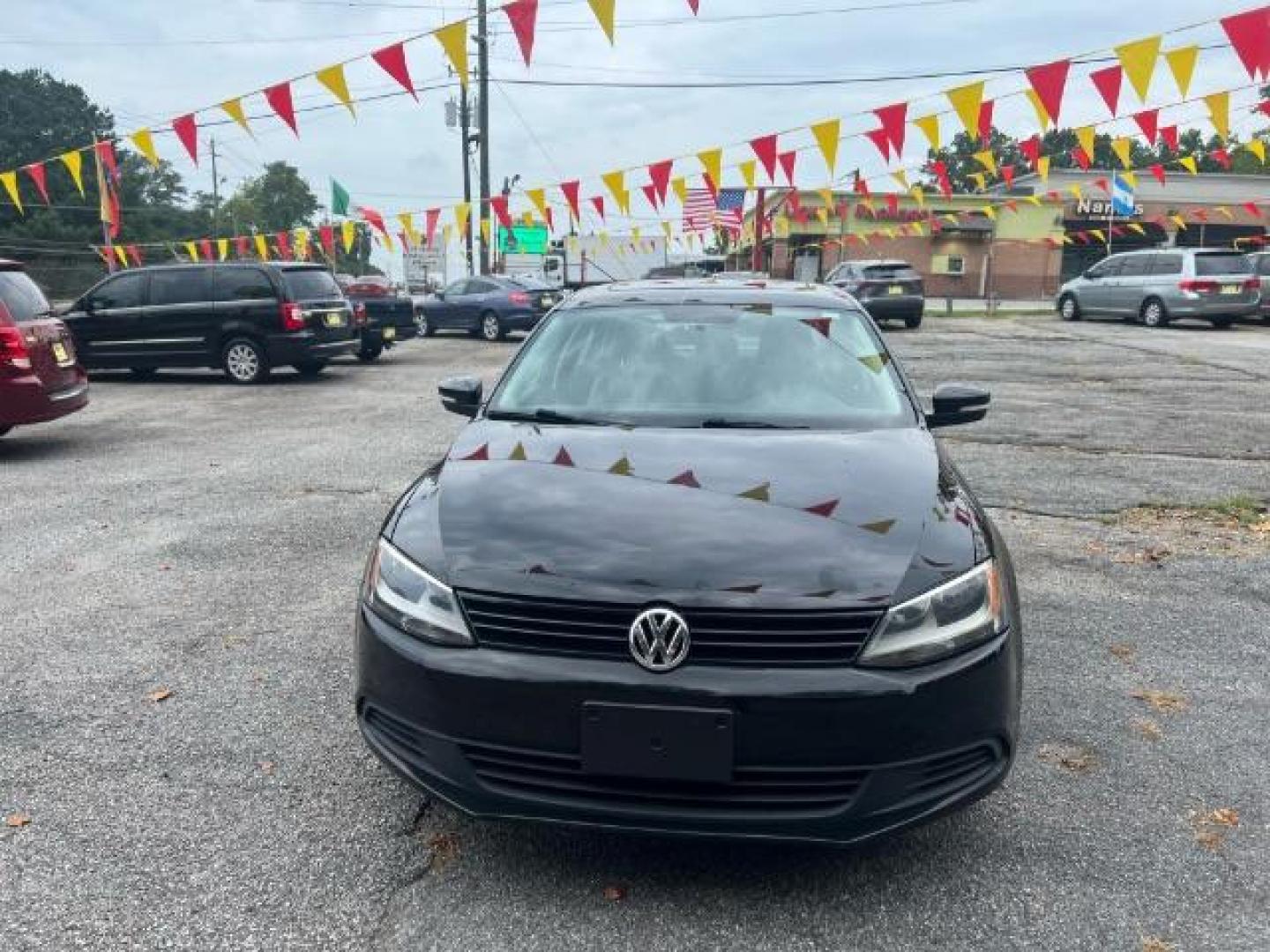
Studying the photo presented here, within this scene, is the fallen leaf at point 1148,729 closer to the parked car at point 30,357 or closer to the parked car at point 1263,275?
the parked car at point 30,357

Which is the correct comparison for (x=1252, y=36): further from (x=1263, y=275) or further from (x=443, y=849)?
(x=1263, y=275)

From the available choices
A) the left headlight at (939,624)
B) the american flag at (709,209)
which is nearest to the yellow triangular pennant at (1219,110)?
the left headlight at (939,624)

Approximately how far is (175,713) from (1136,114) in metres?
14.7

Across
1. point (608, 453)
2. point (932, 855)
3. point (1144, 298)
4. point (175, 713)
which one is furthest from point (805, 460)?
point (1144, 298)

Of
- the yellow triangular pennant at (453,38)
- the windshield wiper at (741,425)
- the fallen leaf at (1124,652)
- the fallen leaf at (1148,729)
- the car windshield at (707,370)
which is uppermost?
the yellow triangular pennant at (453,38)

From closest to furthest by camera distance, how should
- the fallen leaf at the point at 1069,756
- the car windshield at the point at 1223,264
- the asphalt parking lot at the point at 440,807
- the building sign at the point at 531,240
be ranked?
the asphalt parking lot at the point at 440,807
the fallen leaf at the point at 1069,756
the car windshield at the point at 1223,264
the building sign at the point at 531,240

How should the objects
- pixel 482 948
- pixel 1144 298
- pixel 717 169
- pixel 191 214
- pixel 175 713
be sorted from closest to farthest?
pixel 482 948 < pixel 175 713 < pixel 717 169 < pixel 1144 298 < pixel 191 214

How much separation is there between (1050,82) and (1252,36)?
5.90 ft

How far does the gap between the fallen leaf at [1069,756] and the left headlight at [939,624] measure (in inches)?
35.7

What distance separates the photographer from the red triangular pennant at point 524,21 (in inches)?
359

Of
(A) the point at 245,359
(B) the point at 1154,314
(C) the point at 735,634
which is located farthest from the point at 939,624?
(B) the point at 1154,314

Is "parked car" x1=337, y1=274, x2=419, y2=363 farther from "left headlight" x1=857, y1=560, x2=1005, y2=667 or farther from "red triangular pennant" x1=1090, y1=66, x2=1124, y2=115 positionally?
"left headlight" x1=857, y1=560, x2=1005, y2=667

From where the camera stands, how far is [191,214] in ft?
275

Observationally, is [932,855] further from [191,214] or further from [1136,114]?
[191,214]
